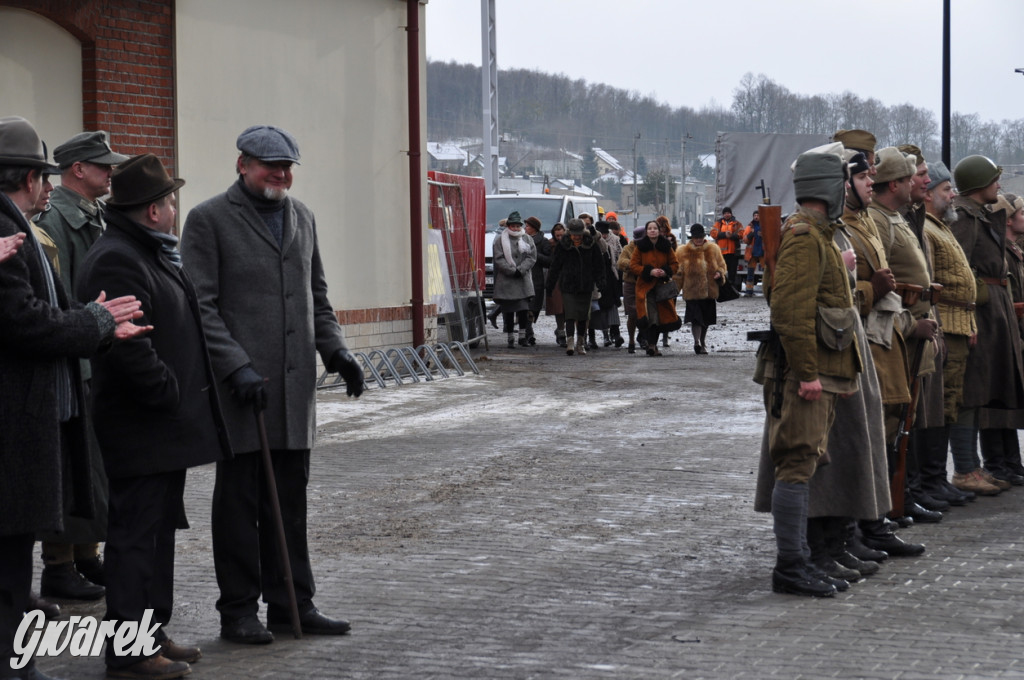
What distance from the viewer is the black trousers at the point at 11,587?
491cm

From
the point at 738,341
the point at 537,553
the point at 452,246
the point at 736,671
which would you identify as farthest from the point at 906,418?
the point at 738,341

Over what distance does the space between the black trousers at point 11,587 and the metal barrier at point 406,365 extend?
9.65m

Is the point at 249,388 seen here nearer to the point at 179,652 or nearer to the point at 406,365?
the point at 179,652

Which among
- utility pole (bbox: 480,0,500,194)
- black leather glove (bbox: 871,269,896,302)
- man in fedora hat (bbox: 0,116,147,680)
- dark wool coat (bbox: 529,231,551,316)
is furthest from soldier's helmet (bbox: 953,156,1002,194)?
utility pole (bbox: 480,0,500,194)

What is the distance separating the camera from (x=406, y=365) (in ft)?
53.1

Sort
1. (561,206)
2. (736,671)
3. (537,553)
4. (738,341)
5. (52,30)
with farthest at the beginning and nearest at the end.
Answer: (561,206) → (738,341) → (52,30) → (537,553) → (736,671)

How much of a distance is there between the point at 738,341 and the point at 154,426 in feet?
60.5

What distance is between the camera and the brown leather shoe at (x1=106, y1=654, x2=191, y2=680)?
5258mm

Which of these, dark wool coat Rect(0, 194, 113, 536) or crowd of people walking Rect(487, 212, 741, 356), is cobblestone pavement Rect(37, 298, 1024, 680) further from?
crowd of people walking Rect(487, 212, 741, 356)

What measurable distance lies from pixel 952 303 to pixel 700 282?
1162 centimetres

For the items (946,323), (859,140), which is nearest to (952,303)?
(946,323)

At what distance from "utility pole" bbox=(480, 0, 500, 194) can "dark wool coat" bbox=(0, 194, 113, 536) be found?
85.5 feet

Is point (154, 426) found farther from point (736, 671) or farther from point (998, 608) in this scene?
point (998, 608)

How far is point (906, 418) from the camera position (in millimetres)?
7930
